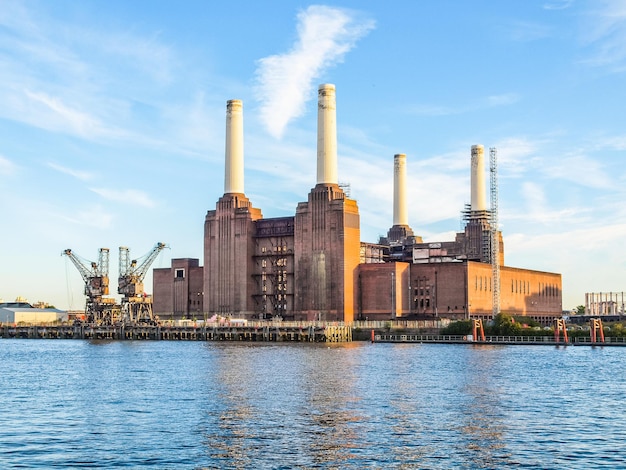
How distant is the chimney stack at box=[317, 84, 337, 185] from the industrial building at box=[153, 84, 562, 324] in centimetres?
19

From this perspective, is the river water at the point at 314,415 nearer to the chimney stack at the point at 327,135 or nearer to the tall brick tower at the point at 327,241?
the tall brick tower at the point at 327,241

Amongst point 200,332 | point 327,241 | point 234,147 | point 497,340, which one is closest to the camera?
point 497,340

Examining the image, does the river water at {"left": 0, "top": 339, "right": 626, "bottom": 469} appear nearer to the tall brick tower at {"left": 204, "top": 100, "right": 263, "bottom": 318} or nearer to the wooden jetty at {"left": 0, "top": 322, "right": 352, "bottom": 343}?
the wooden jetty at {"left": 0, "top": 322, "right": 352, "bottom": 343}

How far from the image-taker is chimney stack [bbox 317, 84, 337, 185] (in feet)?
547

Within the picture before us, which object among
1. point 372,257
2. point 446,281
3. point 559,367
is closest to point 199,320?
point 372,257

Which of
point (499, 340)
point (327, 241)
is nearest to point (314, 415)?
→ point (499, 340)

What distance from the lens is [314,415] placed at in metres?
52.0

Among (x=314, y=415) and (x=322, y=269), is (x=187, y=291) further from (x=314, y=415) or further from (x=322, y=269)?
(x=314, y=415)

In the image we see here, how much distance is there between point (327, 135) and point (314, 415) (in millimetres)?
118318

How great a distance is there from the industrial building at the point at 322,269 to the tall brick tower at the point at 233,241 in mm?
204

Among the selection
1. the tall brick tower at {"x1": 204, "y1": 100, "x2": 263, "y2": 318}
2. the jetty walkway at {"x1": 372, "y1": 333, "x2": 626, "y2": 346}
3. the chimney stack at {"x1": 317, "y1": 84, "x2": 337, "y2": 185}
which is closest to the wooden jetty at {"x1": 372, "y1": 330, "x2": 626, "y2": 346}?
the jetty walkway at {"x1": 372, "y1": 333, "x2": 626, "y2": 346}

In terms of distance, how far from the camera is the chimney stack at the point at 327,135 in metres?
167

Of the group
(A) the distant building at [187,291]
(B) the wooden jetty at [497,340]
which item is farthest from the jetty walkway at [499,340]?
(A) the distant building at [187,291]

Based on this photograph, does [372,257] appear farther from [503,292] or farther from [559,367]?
[559,367]
